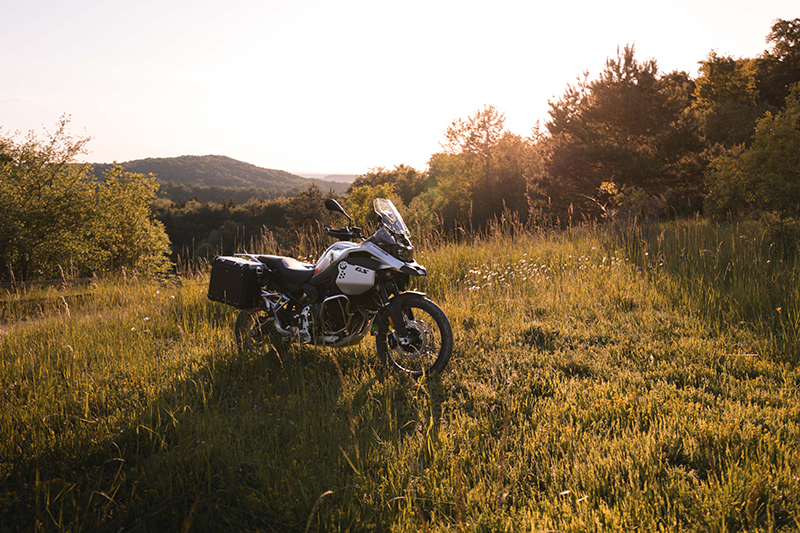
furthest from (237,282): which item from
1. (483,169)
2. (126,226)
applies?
(483,169)

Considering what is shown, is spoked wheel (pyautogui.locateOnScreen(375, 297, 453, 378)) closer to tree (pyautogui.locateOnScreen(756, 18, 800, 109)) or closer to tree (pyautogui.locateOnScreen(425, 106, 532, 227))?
tree (pyautogui.locateOnScreen(756, 18, 800, 109))

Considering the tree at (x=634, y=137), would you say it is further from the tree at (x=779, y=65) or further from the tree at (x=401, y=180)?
the tree at (x=401, y=180)

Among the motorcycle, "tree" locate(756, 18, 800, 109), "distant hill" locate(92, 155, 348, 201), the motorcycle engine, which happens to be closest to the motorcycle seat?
the motorcycle

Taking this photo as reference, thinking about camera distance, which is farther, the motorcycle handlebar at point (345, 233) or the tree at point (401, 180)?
the tree at point (401, 180)

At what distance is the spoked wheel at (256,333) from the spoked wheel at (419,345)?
1161mm

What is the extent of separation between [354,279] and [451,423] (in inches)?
58.4

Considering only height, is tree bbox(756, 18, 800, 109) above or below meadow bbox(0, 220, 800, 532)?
above

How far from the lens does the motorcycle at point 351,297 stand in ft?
11.8

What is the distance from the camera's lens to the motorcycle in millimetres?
3609

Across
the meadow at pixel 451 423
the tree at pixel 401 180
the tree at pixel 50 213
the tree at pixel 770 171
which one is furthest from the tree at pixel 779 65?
the tree at pixel 401 180

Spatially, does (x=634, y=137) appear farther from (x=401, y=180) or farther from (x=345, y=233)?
(x=401, y=180)

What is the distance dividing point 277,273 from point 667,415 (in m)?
3.49

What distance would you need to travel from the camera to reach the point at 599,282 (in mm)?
5641

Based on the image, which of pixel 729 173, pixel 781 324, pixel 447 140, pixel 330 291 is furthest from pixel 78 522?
pixel 447 140
